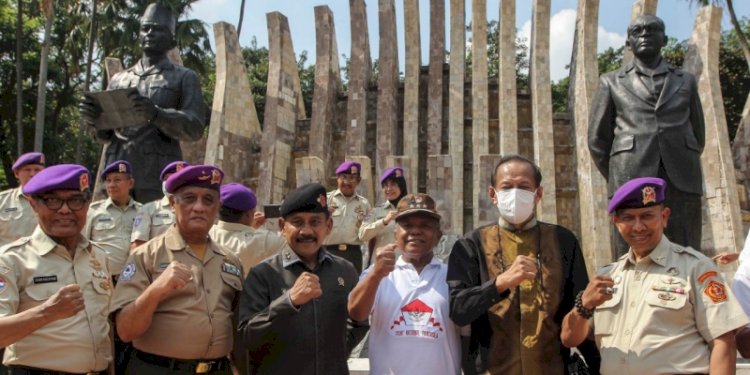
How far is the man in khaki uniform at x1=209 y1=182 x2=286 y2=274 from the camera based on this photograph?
4.49 m

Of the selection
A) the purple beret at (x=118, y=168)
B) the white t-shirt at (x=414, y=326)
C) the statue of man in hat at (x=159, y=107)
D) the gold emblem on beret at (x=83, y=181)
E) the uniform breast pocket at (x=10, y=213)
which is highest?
the statue of man in hat at (x=159, y=107)

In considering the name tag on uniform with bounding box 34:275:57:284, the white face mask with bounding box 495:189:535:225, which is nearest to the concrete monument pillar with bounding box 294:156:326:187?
the white face mask with bounding box 495:189:535:225

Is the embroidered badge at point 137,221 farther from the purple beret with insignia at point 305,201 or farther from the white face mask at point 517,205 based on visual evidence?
the white face mask at point 517,205

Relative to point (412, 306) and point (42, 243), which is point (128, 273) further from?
point (412, 306)

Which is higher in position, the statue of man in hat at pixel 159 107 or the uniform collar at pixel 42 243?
the statue of man in hat at pixel 159 107

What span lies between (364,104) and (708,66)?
772 centimetres

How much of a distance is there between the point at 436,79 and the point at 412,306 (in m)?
15.4

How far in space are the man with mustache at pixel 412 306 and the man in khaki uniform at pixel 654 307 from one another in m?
0.57

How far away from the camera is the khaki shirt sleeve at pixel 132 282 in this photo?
116 inches

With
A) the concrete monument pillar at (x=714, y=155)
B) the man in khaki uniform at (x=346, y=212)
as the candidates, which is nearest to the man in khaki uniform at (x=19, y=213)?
the man in khaki uniform at (x=346, y=212)

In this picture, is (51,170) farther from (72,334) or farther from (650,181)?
(650,181)

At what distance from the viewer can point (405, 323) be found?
131 inches

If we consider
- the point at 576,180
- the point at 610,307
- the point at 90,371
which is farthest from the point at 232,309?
the point at 576,180

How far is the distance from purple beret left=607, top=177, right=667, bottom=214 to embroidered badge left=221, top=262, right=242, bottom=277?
172 centimetres
